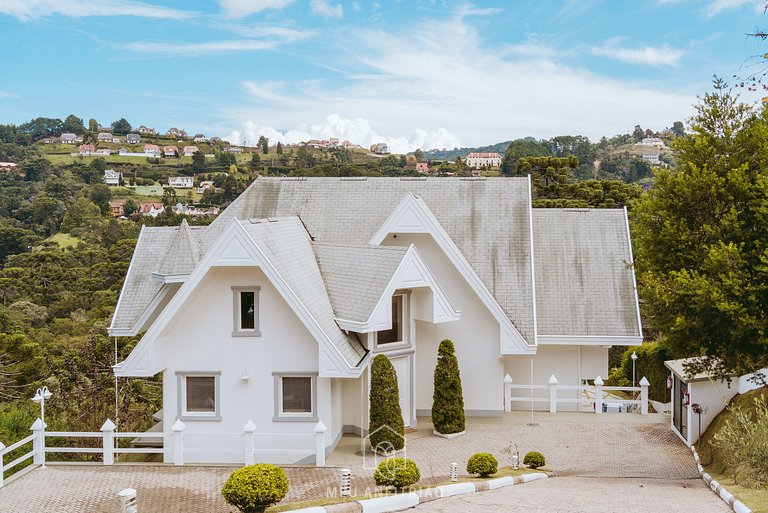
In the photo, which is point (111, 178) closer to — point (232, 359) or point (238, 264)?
point (232, 359)

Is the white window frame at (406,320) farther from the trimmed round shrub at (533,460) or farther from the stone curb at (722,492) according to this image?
the stone curb at (722,492)

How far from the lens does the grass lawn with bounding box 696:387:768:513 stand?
11.4 meters

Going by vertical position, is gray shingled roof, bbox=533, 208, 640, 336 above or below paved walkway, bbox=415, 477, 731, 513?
above

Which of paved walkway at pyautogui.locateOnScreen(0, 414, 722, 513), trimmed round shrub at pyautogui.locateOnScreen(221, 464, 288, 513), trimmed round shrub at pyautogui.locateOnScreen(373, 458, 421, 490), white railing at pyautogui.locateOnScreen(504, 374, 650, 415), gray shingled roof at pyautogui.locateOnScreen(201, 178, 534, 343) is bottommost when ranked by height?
paved walkway at pyautogui.locateOnScreen(0, 414, 722, 513)

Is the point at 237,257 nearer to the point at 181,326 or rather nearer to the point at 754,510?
the point at 181,326

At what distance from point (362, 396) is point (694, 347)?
27.6 ft

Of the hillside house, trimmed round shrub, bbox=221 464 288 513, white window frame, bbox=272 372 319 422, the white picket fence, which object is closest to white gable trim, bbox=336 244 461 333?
white window frame, bbox=272 372 319 422

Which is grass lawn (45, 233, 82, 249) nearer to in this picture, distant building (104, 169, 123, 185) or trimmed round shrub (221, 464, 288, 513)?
distant building (104, 169, 123, 185)

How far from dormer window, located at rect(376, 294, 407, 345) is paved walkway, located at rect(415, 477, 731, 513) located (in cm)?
606

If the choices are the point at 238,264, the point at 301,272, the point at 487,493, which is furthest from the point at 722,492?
the point at 238,264

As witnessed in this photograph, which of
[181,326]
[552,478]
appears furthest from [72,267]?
[552,478]

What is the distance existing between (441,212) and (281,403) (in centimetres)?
953

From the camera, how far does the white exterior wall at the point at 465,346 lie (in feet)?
70.1

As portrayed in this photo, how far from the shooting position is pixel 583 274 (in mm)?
23562
